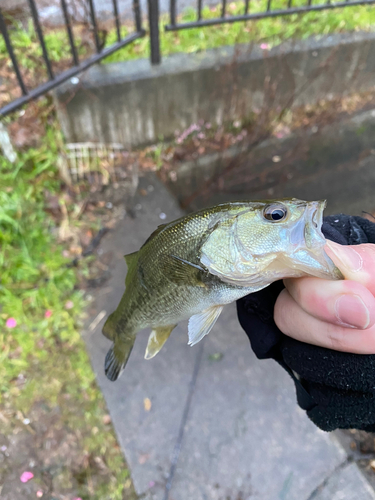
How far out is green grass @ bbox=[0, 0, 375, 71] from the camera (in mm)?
3186

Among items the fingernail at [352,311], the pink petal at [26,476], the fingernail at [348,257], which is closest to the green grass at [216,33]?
the fingernail at [348,257]

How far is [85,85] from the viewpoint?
9.90 ft

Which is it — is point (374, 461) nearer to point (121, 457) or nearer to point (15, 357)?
point (121, 457)

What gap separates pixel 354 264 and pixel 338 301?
0.47 feet

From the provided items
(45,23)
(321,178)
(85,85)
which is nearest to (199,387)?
(85,85)

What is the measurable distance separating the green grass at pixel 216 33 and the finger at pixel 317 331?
2974 millimetres

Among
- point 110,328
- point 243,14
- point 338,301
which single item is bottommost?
point 110,328

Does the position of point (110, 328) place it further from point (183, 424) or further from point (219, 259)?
point (183, 424)

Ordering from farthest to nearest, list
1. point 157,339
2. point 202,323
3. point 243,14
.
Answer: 1. point 243,14
2. point 157,339
3. point 202,323

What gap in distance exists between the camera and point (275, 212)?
1.21 m

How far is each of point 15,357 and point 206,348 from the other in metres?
1.40

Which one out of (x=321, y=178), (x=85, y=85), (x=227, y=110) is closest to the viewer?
(x=85, y=85)

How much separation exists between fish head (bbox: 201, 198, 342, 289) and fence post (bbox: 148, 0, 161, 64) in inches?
98.7

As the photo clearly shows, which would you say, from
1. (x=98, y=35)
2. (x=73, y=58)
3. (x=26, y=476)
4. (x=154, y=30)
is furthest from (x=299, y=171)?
(x=26, y=476)
